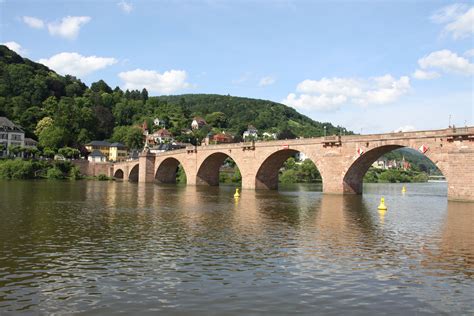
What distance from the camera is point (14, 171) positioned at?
9125 centimetres

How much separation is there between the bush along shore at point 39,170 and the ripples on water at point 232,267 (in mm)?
73294

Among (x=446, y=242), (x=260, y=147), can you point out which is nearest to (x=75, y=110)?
(x=260, y=147)

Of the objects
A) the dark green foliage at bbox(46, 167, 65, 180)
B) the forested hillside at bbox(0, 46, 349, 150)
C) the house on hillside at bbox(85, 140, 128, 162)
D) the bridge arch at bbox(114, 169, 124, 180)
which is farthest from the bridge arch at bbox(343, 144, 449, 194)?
the house on hillside at bbox(85, 140, 128, 162)

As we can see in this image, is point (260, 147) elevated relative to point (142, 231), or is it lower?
elevated

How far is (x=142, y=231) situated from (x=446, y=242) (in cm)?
1314

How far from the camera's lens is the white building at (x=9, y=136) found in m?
113

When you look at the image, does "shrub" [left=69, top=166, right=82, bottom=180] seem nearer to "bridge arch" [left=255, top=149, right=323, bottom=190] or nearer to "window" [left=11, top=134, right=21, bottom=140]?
"window" [left=11, top=134, right=21, bottom=140]

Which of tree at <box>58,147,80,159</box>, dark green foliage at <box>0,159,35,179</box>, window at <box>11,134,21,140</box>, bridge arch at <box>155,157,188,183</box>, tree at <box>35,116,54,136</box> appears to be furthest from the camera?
tree at <box>35,116,54,136</box>

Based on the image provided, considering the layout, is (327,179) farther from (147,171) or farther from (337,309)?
(147,171)

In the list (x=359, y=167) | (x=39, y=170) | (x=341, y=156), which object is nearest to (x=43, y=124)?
(x=39, y=170)

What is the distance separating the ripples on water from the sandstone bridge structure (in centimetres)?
1569

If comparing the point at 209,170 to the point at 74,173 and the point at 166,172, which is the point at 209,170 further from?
the point at 74,173

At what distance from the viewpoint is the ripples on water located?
10391 mm

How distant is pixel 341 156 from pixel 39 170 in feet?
243
